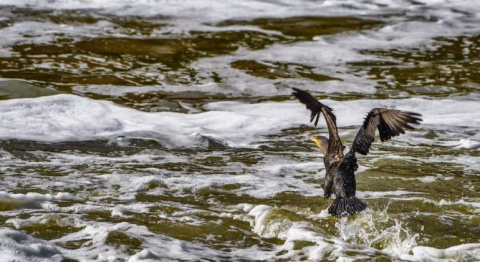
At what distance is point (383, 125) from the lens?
533 cm

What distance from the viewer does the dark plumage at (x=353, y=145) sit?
5277mm

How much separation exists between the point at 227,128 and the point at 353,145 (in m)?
3.55

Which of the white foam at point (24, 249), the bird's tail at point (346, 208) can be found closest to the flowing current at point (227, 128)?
the white foam at point (24, 249)

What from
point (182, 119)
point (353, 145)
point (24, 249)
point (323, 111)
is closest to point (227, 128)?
point (182, 119)

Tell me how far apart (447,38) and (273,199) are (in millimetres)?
8695

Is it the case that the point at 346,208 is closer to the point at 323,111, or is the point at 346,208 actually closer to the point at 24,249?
the point at 323,111

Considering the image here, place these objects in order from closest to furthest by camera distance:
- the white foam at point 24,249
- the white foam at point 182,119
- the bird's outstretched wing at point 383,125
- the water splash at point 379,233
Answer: the white foam at point 24,249 < the water splash at point 379,233 < the bird's outstretched wing at point 383,125 < the white foam at point 182,119

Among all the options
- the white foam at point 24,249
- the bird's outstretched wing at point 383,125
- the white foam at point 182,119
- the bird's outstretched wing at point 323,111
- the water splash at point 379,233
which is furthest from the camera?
the white foam at point 182,119

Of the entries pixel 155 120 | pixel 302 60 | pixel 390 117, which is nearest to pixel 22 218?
pixel 390 117

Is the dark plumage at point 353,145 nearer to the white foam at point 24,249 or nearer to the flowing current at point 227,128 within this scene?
the flowing current at point 227,128

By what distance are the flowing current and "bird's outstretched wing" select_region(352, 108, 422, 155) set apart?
561mm

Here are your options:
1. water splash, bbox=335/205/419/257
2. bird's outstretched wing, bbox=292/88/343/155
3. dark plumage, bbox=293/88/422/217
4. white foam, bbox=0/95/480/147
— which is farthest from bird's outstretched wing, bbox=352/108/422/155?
white foam, bbox=0/95/480/147

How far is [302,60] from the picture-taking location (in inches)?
490

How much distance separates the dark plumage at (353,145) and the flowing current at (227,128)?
16 centimetres
